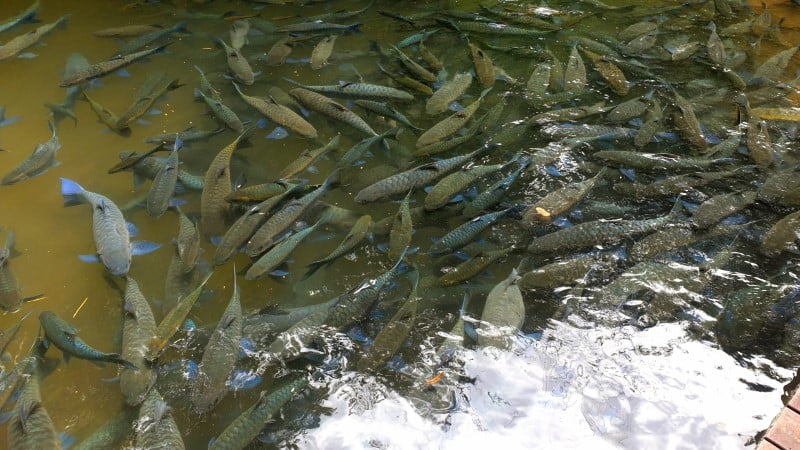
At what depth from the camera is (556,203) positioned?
3.56 metres

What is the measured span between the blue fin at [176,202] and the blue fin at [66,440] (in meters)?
1.54

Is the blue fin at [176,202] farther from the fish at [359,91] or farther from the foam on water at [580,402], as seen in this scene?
the foam on water at [580,402]

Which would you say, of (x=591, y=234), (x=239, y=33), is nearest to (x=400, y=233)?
(x=591, y=234)

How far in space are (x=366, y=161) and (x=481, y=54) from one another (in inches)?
68.2

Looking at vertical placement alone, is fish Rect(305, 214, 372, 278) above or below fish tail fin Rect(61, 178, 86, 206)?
below

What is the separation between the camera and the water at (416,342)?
8.64ft

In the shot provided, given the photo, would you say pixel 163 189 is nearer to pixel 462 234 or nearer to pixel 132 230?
pixel 132 230

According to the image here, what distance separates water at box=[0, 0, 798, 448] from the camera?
8.64 ft

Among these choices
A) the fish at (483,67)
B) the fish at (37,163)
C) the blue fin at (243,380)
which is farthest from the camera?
the fish at (483,67)

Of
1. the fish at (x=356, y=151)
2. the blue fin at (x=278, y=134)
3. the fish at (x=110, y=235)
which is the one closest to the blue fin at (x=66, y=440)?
the fish at (x=110, y=235)

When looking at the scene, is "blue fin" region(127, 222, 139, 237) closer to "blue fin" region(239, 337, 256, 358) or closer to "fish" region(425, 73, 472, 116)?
"blue fin" region(239, 337, 256, 358)

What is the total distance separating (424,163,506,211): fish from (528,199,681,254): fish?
622mm

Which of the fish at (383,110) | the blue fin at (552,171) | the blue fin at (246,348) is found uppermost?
the fish at (383,110)

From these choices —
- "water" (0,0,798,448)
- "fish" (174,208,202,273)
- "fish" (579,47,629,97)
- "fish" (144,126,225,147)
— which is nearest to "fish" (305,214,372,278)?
"water" (0,0,798,448)
